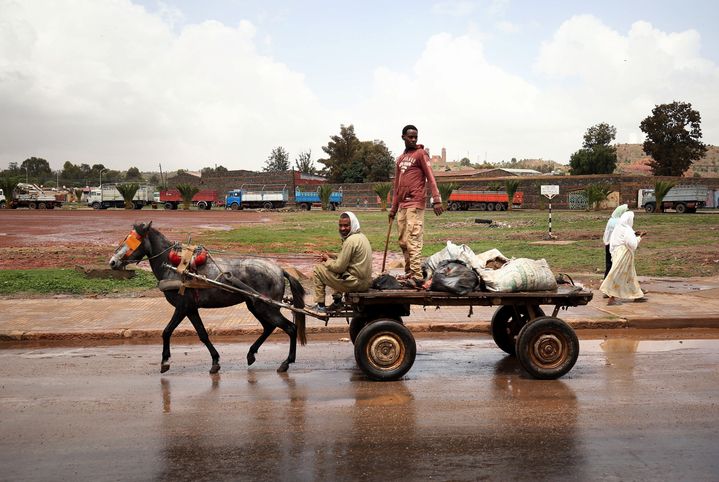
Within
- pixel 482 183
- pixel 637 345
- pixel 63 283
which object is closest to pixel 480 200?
pixel 482 183

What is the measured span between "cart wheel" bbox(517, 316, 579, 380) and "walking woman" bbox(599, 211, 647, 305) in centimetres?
549

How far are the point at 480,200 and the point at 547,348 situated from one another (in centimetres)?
5092

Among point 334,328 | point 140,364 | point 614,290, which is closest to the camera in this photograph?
point 140,364

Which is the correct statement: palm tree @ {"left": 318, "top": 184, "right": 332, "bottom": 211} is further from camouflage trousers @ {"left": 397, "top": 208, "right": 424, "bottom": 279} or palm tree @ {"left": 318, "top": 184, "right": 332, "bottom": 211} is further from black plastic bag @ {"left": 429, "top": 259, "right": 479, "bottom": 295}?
black plastic bag @ {"left": 429, "top": 259, "right": 479, "bottom": 295}

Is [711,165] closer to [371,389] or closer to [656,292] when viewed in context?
[656,292]

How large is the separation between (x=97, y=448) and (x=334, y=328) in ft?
18.8

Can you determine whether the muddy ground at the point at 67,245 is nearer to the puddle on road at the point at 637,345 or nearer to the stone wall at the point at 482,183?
the puddle on road at the point at 637,345

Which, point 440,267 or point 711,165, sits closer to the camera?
point 440,267

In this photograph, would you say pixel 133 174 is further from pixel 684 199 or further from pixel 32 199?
pixel 684 199

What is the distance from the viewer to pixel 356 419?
19.7 ft

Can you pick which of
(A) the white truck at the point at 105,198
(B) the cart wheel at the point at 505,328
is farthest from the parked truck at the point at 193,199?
(B) the cart wheel at the point at 505,328

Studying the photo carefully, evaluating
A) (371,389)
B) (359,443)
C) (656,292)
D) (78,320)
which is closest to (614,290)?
(656,292)

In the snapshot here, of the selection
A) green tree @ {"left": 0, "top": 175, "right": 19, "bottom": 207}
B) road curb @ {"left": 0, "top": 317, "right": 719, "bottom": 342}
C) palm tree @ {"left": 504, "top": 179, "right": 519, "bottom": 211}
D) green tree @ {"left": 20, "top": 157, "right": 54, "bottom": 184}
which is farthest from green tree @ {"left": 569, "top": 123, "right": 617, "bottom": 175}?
green tree @ {"left": 20, "top": 157, "right": 54, "bottom": 184}

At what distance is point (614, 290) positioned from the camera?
1241cm
